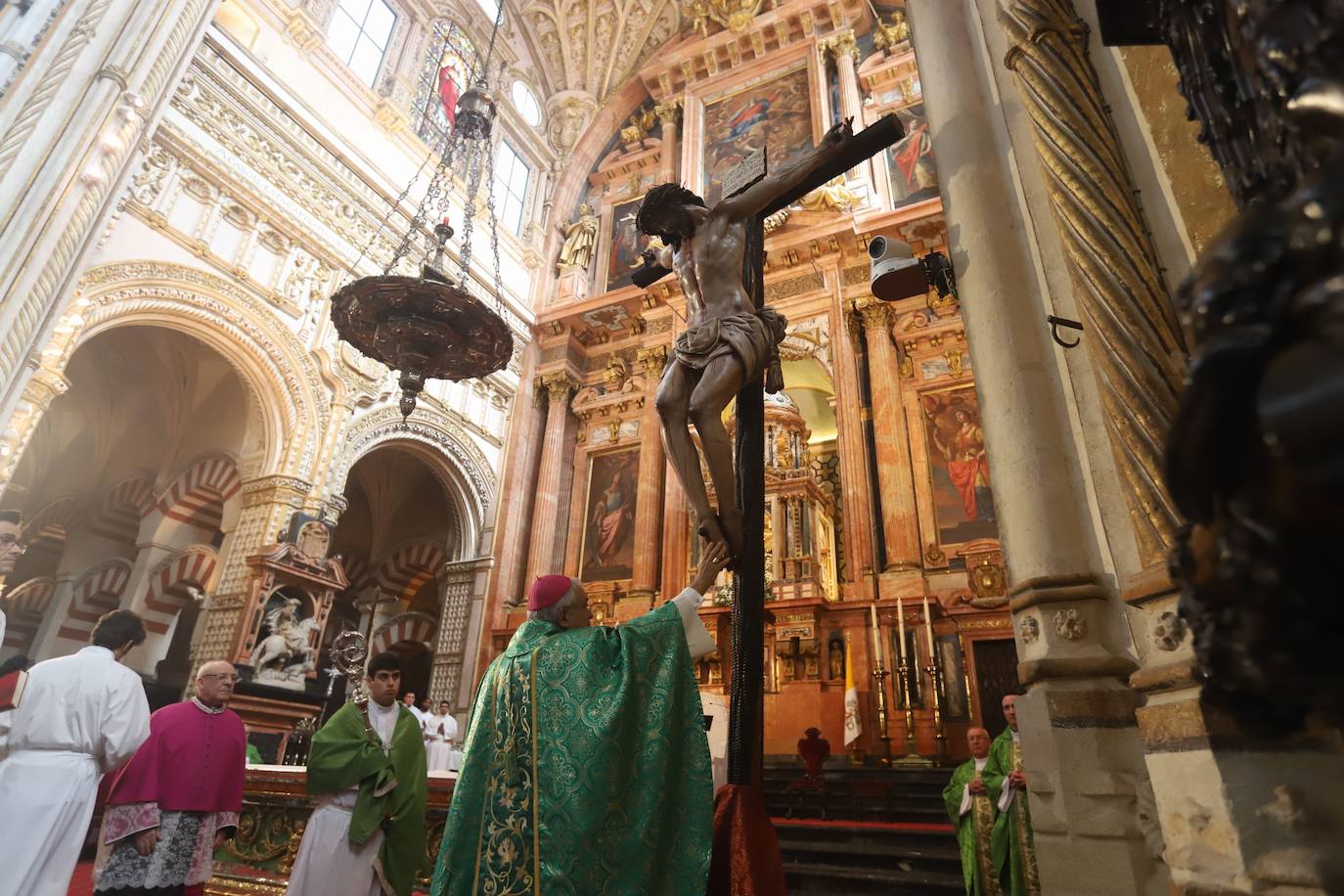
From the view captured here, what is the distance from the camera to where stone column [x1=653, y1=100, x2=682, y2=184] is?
539 inches

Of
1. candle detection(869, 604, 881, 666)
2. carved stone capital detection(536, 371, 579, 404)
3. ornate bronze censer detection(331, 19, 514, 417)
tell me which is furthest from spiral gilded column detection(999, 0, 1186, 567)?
carved stone capital detection(536, 371, 579, 404)

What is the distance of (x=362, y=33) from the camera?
10805mm

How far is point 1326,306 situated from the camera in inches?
17.4

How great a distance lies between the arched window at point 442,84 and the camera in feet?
37.8

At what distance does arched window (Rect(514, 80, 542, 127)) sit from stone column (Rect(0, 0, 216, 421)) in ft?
25.3

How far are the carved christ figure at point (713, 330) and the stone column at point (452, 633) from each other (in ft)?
30.3

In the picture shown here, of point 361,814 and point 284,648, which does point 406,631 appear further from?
point 361,814

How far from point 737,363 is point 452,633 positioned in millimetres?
10012

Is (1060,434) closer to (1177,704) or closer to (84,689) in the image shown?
(1177,704)

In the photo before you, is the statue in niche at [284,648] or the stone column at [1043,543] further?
the statue in niche at [284,648]

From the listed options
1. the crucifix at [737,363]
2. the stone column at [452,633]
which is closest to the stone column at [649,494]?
the stone column at [452,633]

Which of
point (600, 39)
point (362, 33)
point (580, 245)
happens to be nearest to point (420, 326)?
point (362, 33)

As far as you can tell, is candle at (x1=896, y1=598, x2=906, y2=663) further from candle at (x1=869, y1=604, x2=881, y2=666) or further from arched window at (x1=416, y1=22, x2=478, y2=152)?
arched window at (x1=416, y1=22, x2=478, y2=152)

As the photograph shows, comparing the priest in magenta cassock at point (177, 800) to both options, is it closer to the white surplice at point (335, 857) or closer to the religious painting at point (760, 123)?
the white surplice at point (335, 857)
